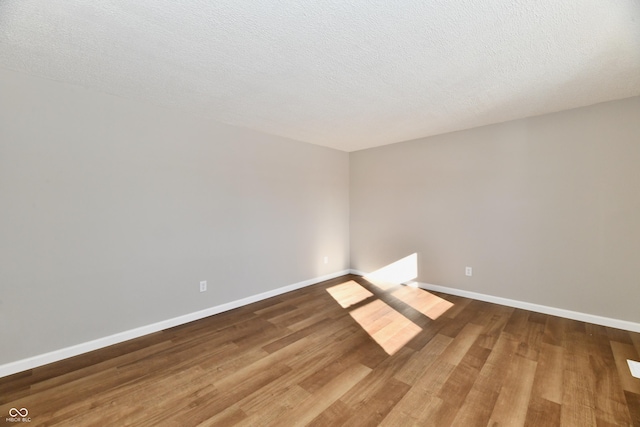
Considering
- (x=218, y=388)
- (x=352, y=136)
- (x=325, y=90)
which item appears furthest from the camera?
(x=352, y=136)

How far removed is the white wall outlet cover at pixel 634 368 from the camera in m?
1.91

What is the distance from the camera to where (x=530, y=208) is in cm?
309

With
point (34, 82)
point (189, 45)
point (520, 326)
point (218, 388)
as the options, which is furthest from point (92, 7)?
point (520, 326)

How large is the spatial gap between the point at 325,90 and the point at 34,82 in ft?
7.74

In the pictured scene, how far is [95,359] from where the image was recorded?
85.9 inches

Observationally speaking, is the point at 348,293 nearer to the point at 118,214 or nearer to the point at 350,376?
Answer: the point at 350,376

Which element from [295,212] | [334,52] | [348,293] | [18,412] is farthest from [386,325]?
[18,412]

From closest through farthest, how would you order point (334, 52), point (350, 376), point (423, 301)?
1. point (334, 52)
2. point (350, 376)
3. point (423, 301)

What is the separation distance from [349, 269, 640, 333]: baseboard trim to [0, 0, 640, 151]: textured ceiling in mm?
2257

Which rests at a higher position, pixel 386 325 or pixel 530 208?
pixel 530 208

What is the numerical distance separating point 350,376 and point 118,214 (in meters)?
2.52

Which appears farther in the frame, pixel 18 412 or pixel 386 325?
pixel 386 325

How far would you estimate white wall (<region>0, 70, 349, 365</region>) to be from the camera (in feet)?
6.66

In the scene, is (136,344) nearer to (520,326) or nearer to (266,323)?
(266,323)
